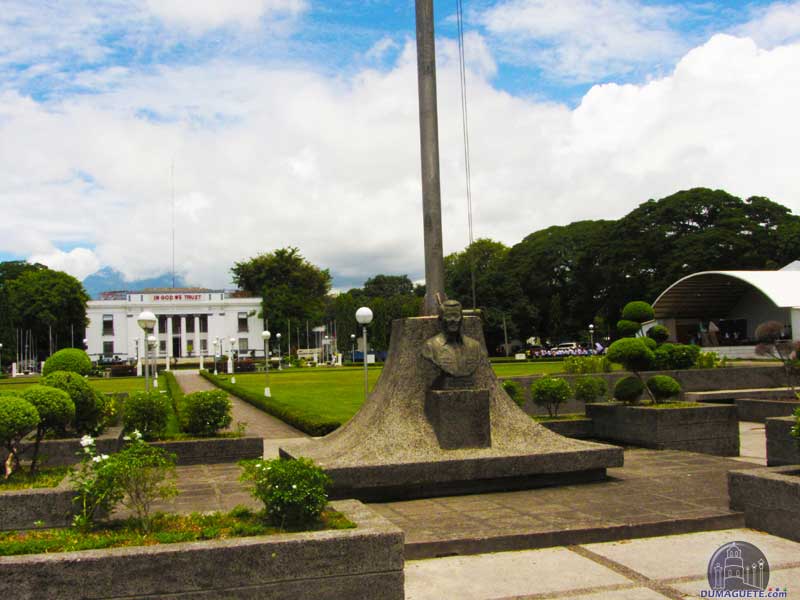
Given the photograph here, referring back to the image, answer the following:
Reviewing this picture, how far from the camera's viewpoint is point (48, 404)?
6.95 metres

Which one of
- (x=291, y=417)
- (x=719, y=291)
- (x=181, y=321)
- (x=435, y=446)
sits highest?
(x=181, y=321)

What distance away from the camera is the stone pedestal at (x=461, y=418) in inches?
285

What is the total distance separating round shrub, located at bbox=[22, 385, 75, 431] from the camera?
22.7 feet

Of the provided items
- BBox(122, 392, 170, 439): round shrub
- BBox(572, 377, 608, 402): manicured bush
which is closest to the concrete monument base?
BBox(122, 392, 170, 439): round shrub

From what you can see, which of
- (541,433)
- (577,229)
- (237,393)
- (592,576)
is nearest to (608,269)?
(577,229)

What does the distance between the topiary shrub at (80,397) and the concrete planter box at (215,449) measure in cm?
99

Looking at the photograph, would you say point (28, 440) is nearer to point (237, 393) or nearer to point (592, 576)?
point (592, 576)

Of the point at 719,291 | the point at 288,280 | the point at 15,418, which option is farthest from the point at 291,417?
the point at 288,280

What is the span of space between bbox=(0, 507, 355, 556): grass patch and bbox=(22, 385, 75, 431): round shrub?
254 centimetres

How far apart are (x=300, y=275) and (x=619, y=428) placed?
64.9 m

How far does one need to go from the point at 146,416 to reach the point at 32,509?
553cm

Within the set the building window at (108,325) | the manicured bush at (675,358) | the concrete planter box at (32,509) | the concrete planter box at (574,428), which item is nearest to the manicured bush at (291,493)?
the concrete planter box at (32,509)

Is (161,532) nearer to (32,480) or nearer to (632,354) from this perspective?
(32,480)

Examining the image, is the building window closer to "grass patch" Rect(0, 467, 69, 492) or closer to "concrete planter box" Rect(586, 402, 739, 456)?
"concrete planter box" Rect(586, 402, 739, 456)
